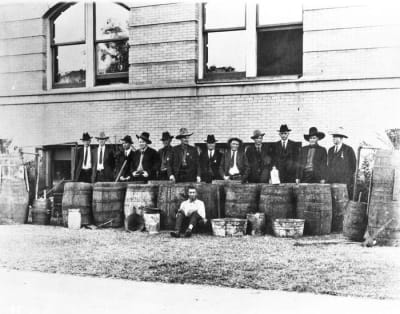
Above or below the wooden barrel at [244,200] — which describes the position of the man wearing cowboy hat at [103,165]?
above

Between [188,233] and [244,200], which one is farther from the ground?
[244,200]

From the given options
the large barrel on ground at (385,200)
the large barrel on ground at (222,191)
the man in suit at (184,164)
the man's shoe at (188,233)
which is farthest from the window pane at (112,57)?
the large barrel on ground at (385,200)

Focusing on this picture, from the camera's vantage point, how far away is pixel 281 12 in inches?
456

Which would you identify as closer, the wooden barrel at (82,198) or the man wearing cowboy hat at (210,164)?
the man wearing cowboy hat at (210,164)

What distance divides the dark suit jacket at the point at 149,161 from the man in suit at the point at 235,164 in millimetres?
1607

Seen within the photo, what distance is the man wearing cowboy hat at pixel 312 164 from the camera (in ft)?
33.4

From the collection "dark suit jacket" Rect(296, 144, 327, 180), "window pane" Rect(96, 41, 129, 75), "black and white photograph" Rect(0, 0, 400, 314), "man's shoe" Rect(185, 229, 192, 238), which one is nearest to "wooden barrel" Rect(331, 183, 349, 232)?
"black and white photograph" Rect(0, 0, 400, 314)

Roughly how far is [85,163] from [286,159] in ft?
15.5

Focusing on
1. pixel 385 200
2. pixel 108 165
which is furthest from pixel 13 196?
pixel 385 200

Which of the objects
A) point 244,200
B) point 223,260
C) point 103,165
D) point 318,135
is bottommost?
point 223,260

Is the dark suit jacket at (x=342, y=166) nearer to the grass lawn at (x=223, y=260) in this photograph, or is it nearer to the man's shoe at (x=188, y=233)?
the grass lawn at (x=223, y=260)

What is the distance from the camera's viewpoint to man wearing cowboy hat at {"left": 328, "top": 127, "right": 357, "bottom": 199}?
395 inches

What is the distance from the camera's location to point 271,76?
38.1 feet

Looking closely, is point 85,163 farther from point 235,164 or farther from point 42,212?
point 235,164
